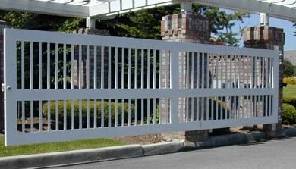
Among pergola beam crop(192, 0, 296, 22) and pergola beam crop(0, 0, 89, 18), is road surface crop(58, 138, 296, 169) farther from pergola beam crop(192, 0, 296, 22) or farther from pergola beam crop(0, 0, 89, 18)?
pergola beam crop(0, 0, 89, 18)

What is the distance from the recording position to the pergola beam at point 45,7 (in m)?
12.5

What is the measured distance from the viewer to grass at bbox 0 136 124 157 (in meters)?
8.83

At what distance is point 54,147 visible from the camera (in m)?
9.30

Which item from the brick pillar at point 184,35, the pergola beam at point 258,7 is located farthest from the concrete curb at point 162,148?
the pergola beam at point 258,7

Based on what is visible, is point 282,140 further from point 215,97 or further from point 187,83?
point 187,83

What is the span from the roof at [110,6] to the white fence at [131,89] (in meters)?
1.08

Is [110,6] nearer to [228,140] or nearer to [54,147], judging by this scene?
[228,140]

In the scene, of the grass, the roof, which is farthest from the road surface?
the roof

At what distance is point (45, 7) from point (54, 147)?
489cm

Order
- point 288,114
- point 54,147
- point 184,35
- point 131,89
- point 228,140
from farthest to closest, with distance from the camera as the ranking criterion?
point 288,114 → point 228,140 → point 184,35 → point 131,89 → point 54,147

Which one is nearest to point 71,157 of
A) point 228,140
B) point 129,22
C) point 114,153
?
point 114,153

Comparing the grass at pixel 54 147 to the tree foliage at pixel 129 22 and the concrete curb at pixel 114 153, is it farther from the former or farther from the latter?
the tree foliage at pixel 129 22

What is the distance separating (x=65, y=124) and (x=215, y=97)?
142 inches

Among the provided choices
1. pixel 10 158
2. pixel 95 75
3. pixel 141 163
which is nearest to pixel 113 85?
pixel 95 75
